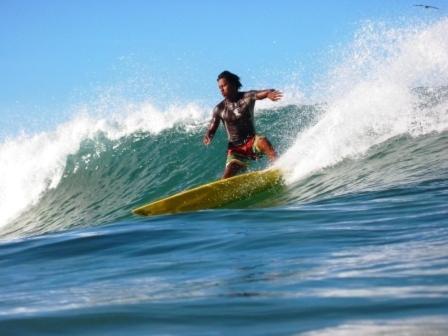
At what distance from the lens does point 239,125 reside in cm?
1052

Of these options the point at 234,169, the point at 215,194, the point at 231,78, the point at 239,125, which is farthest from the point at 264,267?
the point at 231,78

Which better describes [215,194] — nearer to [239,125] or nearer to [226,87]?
[239,125]

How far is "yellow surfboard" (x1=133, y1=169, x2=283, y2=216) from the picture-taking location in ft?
29.8

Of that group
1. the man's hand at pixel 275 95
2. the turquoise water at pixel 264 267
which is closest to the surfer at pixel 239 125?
the man's hand at pixel 275 95

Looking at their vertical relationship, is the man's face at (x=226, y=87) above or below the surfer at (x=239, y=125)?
above

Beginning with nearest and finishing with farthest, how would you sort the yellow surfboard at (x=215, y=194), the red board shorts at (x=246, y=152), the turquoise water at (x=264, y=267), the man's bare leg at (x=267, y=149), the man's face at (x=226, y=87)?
→ the turquoise water at (x=264, y=267) < the yellow surfboard at (x=215, y=194) < the man's bare leg at (x=267, y=149) < the red board shorts at (x=246, y=152) < the man's face at (x=226, y=87)

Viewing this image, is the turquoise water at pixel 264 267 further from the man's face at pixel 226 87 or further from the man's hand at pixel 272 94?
the man's face at pixel 226 87

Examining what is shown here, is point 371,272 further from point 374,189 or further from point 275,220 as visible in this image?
point 374,189

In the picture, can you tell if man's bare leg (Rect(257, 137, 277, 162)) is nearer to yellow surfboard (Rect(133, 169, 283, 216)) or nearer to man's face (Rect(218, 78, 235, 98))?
yellow surfboard (Rect(133, 169, 283, 216))

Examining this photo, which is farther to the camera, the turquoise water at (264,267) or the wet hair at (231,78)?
the wet hair at (231,78)

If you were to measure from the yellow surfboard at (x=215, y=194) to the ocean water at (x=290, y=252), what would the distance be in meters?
0.24

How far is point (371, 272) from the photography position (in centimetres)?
338

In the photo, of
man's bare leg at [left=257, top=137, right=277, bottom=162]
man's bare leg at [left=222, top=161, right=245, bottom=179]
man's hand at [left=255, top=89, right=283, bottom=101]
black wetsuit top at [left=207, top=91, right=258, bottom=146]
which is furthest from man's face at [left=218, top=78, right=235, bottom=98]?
man's bare leg at [left=222, top=161, right=245, bottom=179]

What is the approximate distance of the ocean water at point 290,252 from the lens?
2.66 meters
